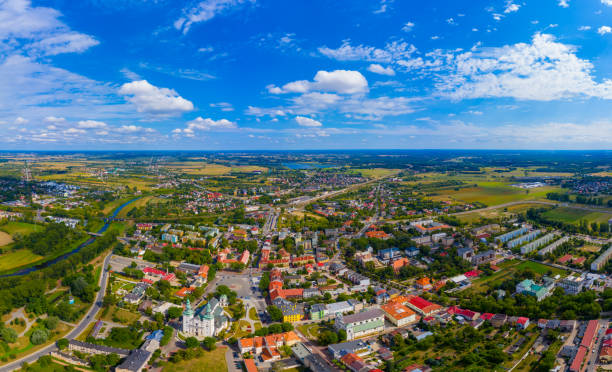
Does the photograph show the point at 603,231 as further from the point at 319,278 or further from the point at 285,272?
the point at 285,272

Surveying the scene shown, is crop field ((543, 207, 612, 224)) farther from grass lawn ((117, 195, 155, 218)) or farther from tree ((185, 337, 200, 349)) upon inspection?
grass lawn ((117, 195, 155, 218))

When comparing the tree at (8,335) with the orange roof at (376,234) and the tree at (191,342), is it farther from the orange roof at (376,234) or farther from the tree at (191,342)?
the orange roof at (376,234)

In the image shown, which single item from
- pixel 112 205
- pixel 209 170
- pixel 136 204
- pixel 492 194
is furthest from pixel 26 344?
pixel 209 170

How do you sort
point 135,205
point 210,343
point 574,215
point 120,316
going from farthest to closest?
point 135,205
point 574,215
point 120,316
point 210,343

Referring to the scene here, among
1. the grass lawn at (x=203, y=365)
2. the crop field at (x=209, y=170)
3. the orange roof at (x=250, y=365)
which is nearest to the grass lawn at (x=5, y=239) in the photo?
the grass lawn at (x=203, y=365)

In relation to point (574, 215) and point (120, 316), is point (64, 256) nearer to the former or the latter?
point (120, 316)

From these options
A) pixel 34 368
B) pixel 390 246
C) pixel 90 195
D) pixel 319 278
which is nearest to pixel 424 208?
pixel 390 246
